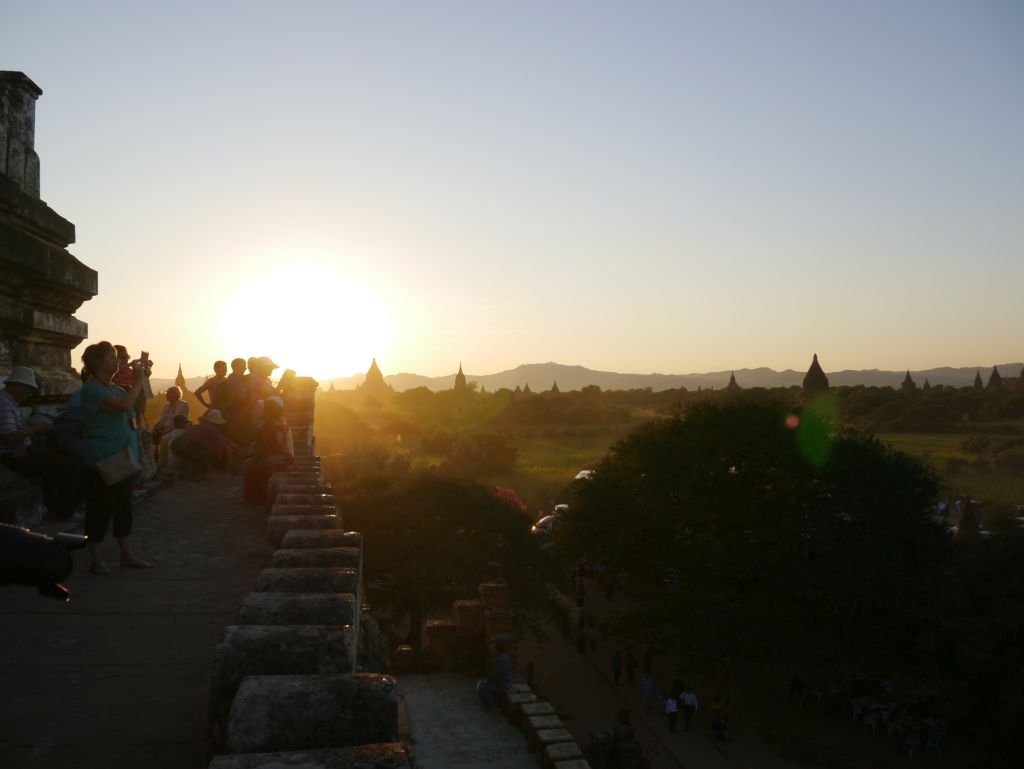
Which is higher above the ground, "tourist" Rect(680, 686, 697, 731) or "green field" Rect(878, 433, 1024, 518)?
"green field" Rect(878, 433, 1024, 518)

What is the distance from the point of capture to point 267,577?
3.71 metres

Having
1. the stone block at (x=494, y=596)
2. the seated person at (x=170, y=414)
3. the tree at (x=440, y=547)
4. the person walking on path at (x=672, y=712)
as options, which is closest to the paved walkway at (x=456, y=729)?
the stone block at (x=494, y=596)

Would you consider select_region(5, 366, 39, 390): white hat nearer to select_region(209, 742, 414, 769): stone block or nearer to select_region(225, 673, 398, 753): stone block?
select_region(225, 673, 398, 753): stone block

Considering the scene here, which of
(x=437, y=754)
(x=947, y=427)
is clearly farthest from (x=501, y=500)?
(x=947, y=427)

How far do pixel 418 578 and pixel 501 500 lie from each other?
18.2ft

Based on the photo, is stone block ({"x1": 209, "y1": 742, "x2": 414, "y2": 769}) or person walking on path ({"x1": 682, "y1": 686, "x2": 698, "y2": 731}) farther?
person walking on path ({"x1": 682, "y1": 686, "x2": 698, "y2": 731})

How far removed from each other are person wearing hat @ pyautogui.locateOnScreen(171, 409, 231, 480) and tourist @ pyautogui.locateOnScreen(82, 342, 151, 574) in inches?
196

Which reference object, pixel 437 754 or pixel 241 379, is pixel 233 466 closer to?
pixel 241 379

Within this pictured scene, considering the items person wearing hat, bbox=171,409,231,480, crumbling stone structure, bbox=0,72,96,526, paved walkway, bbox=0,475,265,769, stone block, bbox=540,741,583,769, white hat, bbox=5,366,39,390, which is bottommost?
stone block, bbox=540,741,583,769

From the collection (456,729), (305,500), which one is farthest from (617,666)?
(305,500)

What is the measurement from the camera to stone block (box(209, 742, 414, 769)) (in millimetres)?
2199

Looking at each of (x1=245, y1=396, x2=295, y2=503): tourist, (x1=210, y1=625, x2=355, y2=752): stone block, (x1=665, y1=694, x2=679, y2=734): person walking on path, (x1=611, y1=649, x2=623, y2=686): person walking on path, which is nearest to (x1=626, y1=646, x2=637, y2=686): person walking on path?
(x1=611, y1=649, x2=623, y2=686): person walking on path

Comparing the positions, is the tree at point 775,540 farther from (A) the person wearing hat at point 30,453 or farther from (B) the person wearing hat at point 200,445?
(A) the person wearing hat at point 30,453

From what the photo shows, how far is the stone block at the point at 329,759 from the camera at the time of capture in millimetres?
2199
